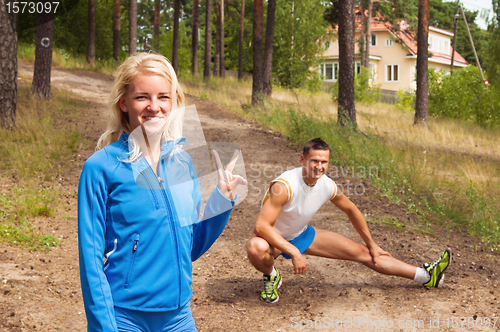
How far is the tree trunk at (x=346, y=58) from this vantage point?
11.4 metres

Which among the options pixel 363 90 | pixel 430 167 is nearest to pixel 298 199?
pixel 430 167

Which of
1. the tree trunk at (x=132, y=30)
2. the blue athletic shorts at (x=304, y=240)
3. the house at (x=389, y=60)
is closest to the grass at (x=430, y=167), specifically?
the blue athletic shorts at (x=304, y=240)

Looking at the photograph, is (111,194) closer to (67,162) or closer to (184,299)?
(184,299)

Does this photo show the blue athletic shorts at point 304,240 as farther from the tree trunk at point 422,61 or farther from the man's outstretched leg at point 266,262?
the tree trunk at point 422,61

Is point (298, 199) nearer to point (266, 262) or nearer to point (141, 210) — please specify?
point (266, 262)

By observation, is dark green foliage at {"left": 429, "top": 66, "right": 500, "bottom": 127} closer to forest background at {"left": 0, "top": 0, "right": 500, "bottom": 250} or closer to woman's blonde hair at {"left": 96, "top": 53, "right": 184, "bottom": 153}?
forest background at {"left": 0, "top": 0, "right": 500, "bottom": 250}

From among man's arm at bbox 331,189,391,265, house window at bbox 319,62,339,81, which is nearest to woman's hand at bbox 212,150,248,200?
man's arm at bbox 331,189,391,265

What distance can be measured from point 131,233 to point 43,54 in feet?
42.7

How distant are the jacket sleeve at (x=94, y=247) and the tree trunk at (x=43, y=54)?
1266 centimetres

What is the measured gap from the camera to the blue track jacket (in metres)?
1.75

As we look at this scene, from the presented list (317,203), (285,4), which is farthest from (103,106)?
(285,4)

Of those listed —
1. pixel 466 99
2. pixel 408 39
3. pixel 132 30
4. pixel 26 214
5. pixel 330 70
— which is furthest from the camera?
pixel 330 70

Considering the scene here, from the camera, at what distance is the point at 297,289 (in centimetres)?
502

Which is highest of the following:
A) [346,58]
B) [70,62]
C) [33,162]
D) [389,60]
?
[389,60]
